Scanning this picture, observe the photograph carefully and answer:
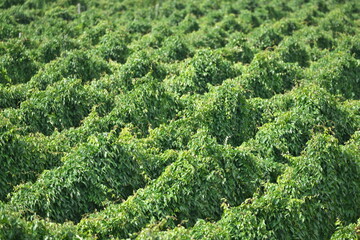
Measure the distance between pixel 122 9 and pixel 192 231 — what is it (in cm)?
3157

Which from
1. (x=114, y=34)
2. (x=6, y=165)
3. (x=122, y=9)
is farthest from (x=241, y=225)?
(x=122, y=9)

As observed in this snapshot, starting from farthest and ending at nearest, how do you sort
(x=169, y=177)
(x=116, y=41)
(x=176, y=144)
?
(x=116, y=41) → (x=176, y=144) → (x=169, y=177)

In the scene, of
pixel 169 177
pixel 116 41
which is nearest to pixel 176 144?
pixel 169 177

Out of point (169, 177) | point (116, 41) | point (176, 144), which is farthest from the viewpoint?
point (116, 41)

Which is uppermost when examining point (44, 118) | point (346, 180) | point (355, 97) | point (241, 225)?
point (44, 118)

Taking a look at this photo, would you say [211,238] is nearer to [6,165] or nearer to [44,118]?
[6,165]

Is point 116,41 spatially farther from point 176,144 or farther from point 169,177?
point 169,177

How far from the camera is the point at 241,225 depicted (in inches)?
398

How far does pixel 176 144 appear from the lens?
13984 millimetres

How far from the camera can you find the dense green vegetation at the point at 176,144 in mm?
10617

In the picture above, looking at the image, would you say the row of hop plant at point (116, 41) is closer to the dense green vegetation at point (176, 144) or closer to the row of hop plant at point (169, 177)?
the dense green vegetation at point (176, 144)

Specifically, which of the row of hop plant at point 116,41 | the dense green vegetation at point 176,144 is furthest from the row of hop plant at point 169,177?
the row of hop plant at point 116,41

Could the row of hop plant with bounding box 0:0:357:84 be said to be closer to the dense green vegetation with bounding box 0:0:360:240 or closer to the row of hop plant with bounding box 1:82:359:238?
the dense green vegetation with bounding box 0:0:360:240

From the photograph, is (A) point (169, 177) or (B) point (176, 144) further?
(B) point (176, 144)
